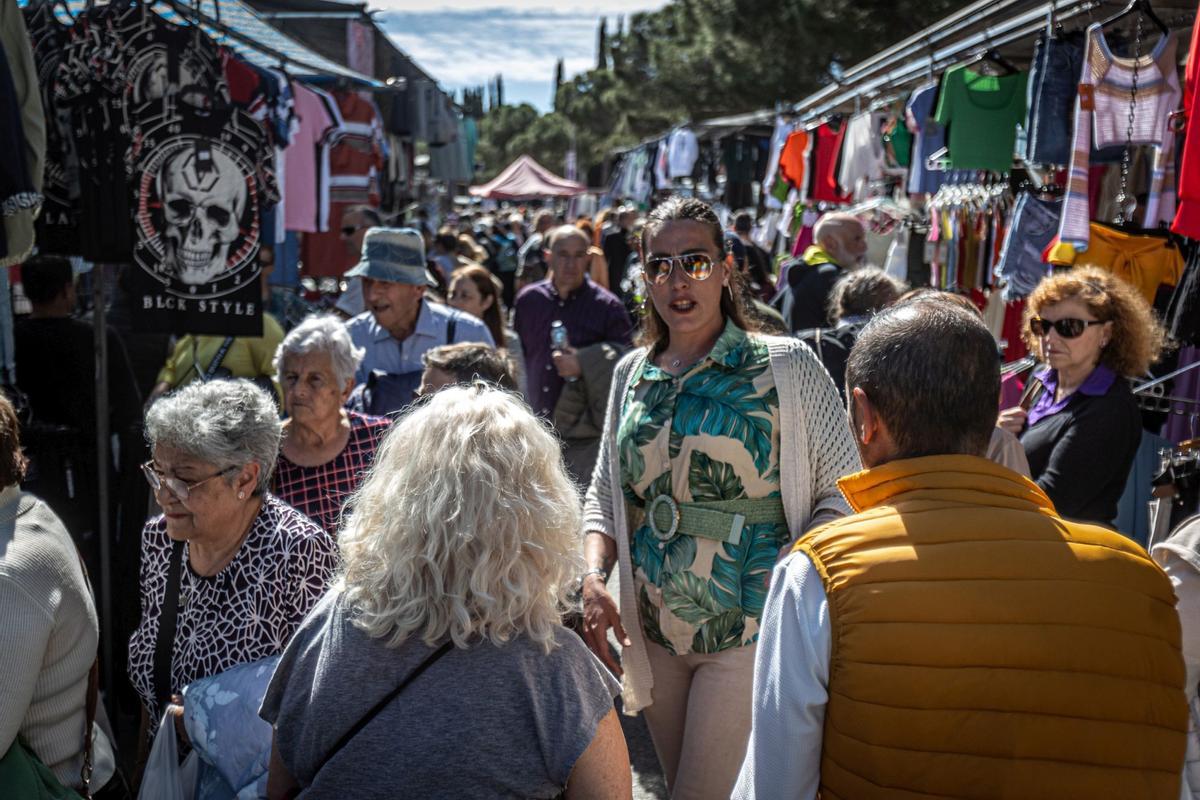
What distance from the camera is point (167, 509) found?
2791 mm

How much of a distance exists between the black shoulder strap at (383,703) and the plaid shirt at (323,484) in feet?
5.57

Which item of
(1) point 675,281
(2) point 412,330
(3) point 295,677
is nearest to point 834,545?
(3) point 295,677

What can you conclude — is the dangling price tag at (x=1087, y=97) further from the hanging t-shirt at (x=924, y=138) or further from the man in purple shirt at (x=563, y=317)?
the man in purple shirt at (x=563, y=317)

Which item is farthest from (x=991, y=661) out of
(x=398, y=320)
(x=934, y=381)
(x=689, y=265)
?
(x=398, y=320)

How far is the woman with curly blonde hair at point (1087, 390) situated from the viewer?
370cm

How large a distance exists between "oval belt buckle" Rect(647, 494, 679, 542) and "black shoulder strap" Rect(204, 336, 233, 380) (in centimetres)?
272

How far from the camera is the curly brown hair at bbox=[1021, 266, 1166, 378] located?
388 cm

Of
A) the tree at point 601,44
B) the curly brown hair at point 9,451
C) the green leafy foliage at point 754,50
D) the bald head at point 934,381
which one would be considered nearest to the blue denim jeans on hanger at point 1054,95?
the bald head at point 934,381

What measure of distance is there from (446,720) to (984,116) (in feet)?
19.0

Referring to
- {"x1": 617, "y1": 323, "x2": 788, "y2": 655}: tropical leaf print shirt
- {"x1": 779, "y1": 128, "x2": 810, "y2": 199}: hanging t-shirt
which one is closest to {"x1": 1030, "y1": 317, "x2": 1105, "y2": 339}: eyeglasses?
{"x1": 617, "y1": 323, "x2": 788, "y2": 655}: tropical leaf print shirt

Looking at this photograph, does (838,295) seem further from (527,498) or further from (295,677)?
(295,677)

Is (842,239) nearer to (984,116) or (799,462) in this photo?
(984,116)

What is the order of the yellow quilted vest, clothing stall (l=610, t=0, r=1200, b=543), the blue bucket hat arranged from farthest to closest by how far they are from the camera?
1. the blue bucket hat
2. clothing stall (l=610, t=0, r=1200, b=543)
3. the yellow quilted vest

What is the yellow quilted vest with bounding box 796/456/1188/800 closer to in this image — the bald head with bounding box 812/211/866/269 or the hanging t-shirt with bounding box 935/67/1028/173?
the bald head with bounding box 812/211/866/269
